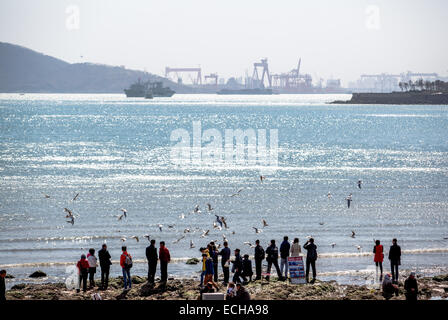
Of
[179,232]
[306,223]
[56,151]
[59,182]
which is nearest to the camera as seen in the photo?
[179,232]

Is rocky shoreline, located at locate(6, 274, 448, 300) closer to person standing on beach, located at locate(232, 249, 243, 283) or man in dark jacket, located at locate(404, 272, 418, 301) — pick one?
person standing on beach, located at locate(232, 249, 243, 283)

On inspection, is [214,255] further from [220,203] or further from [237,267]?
[220,203]

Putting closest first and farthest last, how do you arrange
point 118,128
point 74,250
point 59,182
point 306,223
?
1. point 74,250
2. point 306,223
3. point 59,182
4. point 118,128

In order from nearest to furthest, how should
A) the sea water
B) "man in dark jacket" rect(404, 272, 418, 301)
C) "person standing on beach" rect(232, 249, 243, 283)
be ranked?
"man in dark jacket" rect(404, 272, 418, 301), "person standing on beach" rect(232, 249, 243, 283), the sea water

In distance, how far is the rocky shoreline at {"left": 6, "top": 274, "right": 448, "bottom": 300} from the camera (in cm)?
A: 1681

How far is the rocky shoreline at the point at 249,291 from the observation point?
55.2 feet

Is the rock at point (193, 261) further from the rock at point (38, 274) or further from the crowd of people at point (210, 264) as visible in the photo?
the rock at point (38, 274)

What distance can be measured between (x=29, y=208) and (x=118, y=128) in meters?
84.8

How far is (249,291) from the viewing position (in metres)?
17.3

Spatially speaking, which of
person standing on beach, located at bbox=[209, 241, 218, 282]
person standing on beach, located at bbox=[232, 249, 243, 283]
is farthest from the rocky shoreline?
person standing on beach, located at bbox=[209, 241, 218, 282]

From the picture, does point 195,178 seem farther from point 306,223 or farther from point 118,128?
point 118,128

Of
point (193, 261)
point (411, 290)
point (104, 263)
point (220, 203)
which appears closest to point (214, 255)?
point (104, 263)
